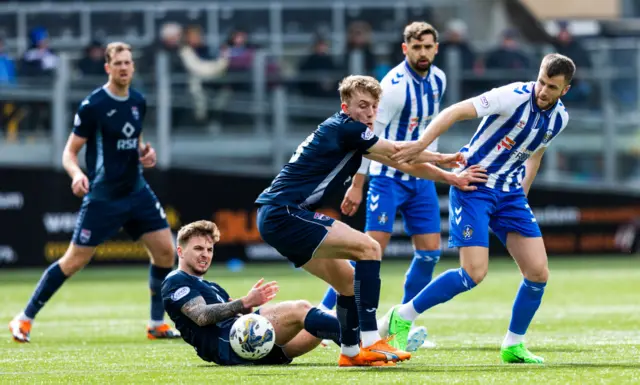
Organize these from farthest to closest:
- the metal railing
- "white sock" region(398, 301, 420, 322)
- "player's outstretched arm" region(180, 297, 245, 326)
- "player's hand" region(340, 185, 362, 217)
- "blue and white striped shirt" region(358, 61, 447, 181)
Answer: the metal railing
"blue and white striped shirt" region(358, 61, 447, 181)
"player's hand" region(340, 185, 362, 217)
"white sock" region(398, 301, 420, 322)
"player's outstretched arm" region(180, 297, 245, 326)

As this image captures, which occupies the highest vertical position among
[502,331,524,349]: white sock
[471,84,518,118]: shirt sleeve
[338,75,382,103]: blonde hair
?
[338,75,382,103]: blonde hair

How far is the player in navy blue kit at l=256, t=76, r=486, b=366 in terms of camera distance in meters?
7.62

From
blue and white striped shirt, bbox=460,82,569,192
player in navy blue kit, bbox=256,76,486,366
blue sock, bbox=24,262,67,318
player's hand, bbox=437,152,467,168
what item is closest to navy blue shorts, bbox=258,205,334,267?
player in navy blue kit, bbox=256,76,486,366

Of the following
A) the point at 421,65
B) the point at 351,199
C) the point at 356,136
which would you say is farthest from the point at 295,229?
the point at 421,65

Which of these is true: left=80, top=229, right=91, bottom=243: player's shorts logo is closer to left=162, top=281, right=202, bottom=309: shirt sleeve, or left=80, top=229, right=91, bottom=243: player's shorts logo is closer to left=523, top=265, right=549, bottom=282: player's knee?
left=162, top=281, right=202, bottom=309: shirt sleeve

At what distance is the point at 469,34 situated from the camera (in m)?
23.2

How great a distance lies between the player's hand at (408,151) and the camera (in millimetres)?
7871

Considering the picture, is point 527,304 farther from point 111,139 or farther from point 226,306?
point 111,139

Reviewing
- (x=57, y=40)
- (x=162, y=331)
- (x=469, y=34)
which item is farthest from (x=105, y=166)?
(x=469, y=34)

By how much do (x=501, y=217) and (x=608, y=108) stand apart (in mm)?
12187

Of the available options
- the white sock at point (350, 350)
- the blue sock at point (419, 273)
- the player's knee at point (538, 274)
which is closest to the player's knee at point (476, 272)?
the player's knee at point (538, 274)

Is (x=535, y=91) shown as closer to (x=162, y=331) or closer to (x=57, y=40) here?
(x=162, y=331)

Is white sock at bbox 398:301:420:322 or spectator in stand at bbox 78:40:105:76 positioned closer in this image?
white sock at bbox 398:301:420:322

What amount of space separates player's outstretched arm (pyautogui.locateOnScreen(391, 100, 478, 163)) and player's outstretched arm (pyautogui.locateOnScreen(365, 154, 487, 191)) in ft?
0.22
